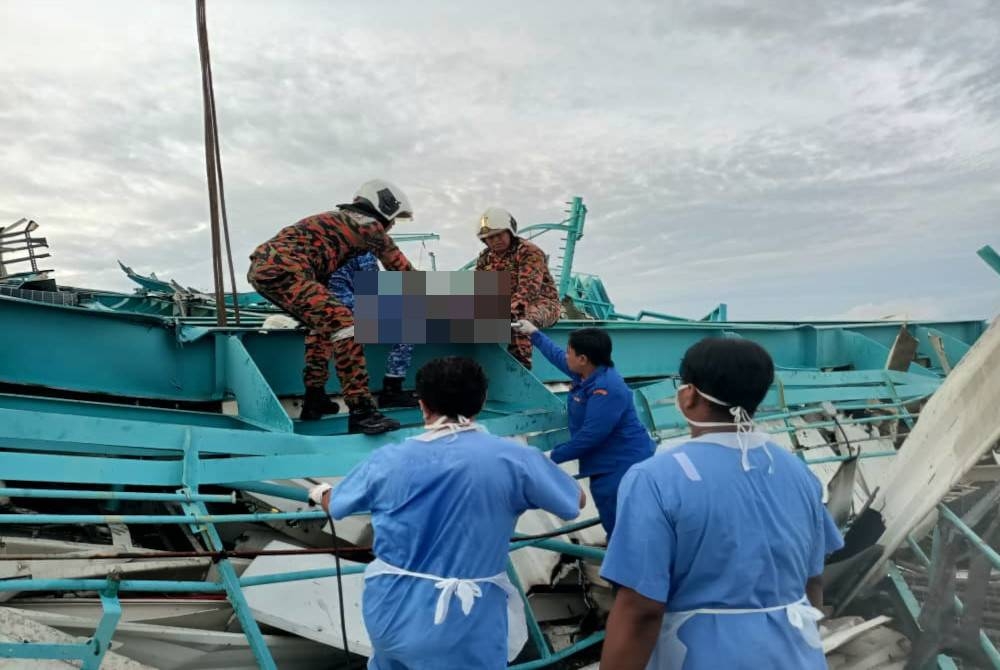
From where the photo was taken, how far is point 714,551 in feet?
5.07

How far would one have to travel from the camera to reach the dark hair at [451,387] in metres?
2.06

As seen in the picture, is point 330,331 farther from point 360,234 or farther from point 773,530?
point 773,530

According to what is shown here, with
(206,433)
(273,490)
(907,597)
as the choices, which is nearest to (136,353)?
(206,433)

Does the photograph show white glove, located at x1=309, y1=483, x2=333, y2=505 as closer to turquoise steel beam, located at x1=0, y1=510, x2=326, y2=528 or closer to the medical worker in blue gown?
the medical worker in blue gown

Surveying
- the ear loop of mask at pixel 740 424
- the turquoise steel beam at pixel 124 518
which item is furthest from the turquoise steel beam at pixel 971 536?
the turquoise steel beam at pixel 124 518

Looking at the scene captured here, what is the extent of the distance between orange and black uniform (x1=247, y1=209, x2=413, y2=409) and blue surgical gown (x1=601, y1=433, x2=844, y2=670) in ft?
8.02

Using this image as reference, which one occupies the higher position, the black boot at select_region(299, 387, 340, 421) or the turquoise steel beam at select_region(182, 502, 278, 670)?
the black boot at select_region(299, 387, 340, 421)

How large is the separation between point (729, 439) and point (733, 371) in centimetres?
17

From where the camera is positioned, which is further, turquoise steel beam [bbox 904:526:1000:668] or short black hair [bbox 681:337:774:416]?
turquoise steel beam [bbox 904:526:1000:668]

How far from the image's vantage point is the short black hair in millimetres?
1642

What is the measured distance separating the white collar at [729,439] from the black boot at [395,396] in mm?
3015

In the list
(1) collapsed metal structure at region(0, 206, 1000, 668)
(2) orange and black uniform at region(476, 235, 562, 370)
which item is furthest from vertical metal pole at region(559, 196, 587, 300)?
(2) orange and black uniform at region(476, 235, 562, 370)

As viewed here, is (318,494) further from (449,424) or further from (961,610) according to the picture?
(961,610)

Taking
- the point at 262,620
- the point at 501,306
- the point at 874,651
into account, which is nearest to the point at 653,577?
the point at 262,620
